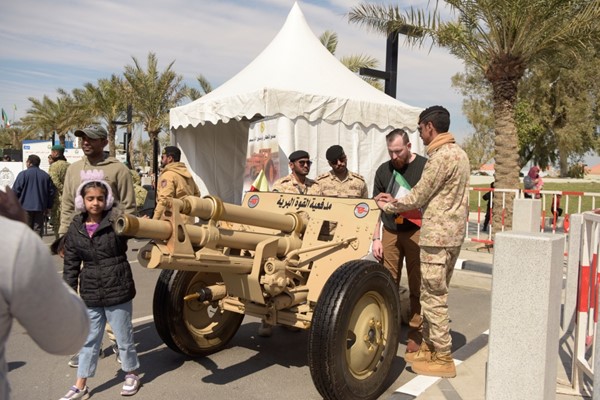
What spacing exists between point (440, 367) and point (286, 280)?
1.31 meters

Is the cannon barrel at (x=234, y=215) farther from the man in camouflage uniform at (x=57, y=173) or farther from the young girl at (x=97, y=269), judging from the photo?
the man in camouflage uniform at (x=57, y=173)

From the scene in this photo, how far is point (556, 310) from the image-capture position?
2.69 m

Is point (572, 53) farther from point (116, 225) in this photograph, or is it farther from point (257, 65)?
point (116, 225)

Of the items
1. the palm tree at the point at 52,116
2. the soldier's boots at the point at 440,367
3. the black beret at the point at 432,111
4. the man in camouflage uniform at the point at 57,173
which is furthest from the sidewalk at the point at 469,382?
the palm tree at the point at 52,116

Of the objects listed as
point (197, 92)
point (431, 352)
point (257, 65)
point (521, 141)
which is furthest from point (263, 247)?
point (521, 141)

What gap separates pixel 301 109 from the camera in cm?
941

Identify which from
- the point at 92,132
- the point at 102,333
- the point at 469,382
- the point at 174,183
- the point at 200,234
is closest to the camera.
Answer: the point at 200,234

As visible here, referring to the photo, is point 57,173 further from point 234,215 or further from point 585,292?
point 585,292

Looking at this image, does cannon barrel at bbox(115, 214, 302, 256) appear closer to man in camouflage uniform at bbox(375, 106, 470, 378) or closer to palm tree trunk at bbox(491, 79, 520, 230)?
man in camouflage uniform at bbox(375, 106, 470, 378)

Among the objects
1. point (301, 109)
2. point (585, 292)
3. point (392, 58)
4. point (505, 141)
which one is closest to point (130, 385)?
point (585, 292)

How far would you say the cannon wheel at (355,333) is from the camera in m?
3.33

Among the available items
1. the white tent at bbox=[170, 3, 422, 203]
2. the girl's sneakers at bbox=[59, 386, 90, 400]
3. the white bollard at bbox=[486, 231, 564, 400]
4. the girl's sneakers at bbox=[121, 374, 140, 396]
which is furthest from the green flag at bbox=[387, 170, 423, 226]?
the white tent at bbox=[170, 3, 422, 203]

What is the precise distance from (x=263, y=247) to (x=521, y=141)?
38.0m

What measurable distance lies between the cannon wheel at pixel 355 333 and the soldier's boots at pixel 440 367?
0.32 metres
